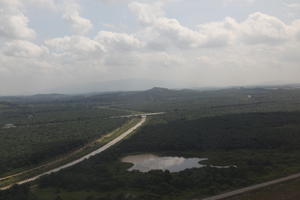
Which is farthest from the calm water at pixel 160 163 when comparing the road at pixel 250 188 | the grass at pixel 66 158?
the road at pixel 250 188

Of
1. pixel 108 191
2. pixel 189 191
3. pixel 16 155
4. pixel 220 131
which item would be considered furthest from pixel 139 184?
pixel 220 131

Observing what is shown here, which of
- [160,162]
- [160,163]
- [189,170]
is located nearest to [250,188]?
[189,170]

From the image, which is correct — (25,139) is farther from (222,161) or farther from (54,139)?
(222,161)

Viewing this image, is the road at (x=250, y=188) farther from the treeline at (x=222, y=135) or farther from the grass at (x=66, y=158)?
the grass at (x=66, y=158)

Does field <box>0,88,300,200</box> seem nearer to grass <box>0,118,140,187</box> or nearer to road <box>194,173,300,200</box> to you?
road <box>194,173,300,200</box>

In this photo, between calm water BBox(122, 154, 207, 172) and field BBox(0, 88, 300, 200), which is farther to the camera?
calm water BBox(122, 154, 207, 172)

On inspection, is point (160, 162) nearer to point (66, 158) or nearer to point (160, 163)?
point (160, 163)

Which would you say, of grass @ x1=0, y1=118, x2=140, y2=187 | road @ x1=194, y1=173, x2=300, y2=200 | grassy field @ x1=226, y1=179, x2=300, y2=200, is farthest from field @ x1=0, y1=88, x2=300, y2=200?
grass @ x1=0, y1=118, x2=140, y2=187

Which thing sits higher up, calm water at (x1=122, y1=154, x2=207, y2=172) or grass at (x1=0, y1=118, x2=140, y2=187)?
grass at (x1=0, y1=118, x2=140, y2=187)
